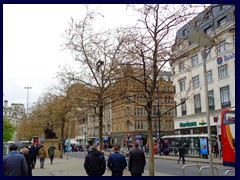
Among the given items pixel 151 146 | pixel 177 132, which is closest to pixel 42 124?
pixel 177 132

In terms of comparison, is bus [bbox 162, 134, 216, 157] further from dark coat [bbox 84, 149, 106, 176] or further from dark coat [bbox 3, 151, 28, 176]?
dark coat [bbox 3, 151, 28, 176]

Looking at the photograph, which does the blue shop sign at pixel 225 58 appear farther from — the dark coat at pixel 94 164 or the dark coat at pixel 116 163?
the dark coat at pixel 94 164

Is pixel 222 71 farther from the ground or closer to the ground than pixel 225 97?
farther from the ground

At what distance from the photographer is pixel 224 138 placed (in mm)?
20422

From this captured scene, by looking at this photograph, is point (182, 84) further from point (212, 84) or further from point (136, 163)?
point (136, 163)

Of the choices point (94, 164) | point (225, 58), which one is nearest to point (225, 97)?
point (225, 58)

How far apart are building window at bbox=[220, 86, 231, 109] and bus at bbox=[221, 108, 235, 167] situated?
18819 mm

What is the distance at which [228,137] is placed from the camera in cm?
2002

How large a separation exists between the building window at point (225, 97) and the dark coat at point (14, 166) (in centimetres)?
3481

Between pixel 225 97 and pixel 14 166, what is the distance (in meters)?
36.0

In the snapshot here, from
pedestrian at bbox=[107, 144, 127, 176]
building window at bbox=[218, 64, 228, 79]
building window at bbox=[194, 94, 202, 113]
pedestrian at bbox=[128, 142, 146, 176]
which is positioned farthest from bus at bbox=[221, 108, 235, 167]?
building window at bbox=[194, 94, 202, 113]

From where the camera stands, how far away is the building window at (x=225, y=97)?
38.6 meters

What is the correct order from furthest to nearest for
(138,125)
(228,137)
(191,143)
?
(138,125) → (191,143) → (228,137)

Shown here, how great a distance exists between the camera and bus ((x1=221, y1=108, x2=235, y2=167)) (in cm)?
1941
